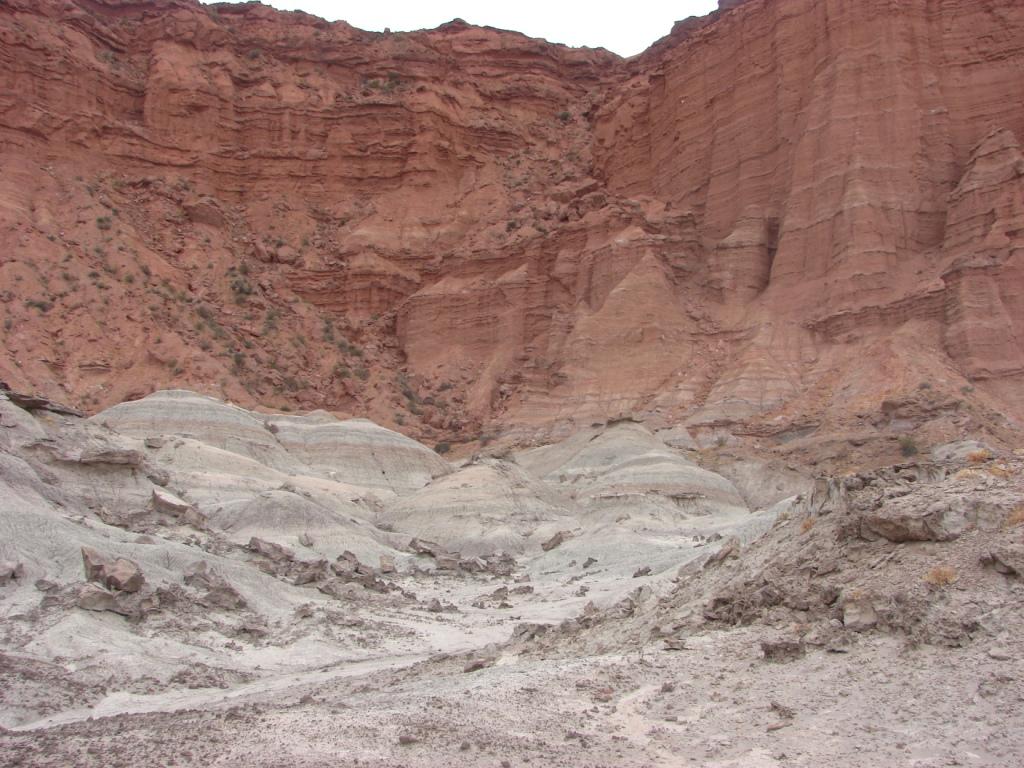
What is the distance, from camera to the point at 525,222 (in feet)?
198

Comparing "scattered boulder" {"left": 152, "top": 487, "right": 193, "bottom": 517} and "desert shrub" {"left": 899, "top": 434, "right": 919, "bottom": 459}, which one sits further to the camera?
"desert shrub" {"left": 899, "top": 434, "right": 919, "bottom": 459}

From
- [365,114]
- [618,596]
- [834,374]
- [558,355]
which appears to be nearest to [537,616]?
[618,596]

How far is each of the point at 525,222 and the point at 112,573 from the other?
47.6m

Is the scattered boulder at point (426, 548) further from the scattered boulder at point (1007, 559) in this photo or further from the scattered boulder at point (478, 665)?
the scattered boulder at point (1007, 559)

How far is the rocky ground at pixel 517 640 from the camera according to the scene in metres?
7.80

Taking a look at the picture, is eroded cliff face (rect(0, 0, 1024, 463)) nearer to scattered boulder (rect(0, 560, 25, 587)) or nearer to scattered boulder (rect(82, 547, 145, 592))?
scattered boulder (rect(82, 547, 145, 592))

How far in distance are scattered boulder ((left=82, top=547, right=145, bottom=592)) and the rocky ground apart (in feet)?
0.20

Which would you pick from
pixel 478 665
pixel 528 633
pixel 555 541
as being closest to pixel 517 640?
pixel 528 633

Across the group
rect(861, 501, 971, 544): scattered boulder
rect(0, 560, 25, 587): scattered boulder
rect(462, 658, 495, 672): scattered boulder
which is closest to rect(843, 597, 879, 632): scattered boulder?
rect(861, 501, 971, 544): scattered boulder

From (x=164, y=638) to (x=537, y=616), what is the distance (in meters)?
6.67

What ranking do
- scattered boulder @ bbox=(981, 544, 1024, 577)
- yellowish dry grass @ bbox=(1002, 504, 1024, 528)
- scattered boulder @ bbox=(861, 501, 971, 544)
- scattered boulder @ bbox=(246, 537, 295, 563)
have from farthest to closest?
scattered boulder @ bbox=(246, 537, 295, 563) → scattered boulder @ bbox=(861, 501, 971, 544) → yellowish dry grass @ bbox=(1002, 504, 1024, 528) → scattered boulder @ bbox=(981, 544, 1024, 577)

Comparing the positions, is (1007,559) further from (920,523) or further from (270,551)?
(270,551)

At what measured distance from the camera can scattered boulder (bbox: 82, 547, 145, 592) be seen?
14812 mm

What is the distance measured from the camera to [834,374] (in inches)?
1655
